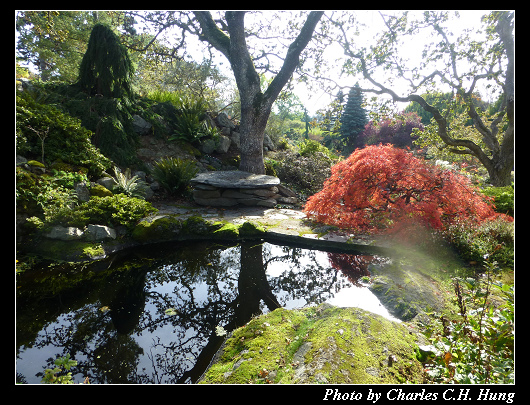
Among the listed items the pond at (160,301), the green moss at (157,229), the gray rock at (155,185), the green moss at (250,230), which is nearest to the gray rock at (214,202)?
the gray rock at (155,185)

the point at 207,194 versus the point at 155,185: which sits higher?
the point at 155,185

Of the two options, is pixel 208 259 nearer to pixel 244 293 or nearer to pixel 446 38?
pixel 244 293

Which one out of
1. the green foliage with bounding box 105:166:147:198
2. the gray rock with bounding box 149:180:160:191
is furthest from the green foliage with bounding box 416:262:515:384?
the gray rock with bounding box 149:180:160:191

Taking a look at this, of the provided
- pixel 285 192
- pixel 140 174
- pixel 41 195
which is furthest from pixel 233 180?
pixel 41 195

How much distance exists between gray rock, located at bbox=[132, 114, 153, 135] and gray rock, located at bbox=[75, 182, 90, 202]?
394cm

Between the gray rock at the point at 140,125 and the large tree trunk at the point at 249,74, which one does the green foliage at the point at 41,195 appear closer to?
the gray rock at the point at 140,125

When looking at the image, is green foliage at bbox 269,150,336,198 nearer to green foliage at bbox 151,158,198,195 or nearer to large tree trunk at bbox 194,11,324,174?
large tree trunk at bbox 194,11,324,174

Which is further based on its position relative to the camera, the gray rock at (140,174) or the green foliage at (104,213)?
the gray rock at (140,174)

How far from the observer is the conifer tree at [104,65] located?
741 cm

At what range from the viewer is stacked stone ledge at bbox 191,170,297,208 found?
6.81m

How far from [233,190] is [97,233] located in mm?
3451

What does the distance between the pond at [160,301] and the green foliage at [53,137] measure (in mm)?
2764

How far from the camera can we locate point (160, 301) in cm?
321

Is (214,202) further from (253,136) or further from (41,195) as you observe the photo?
(41,195)
